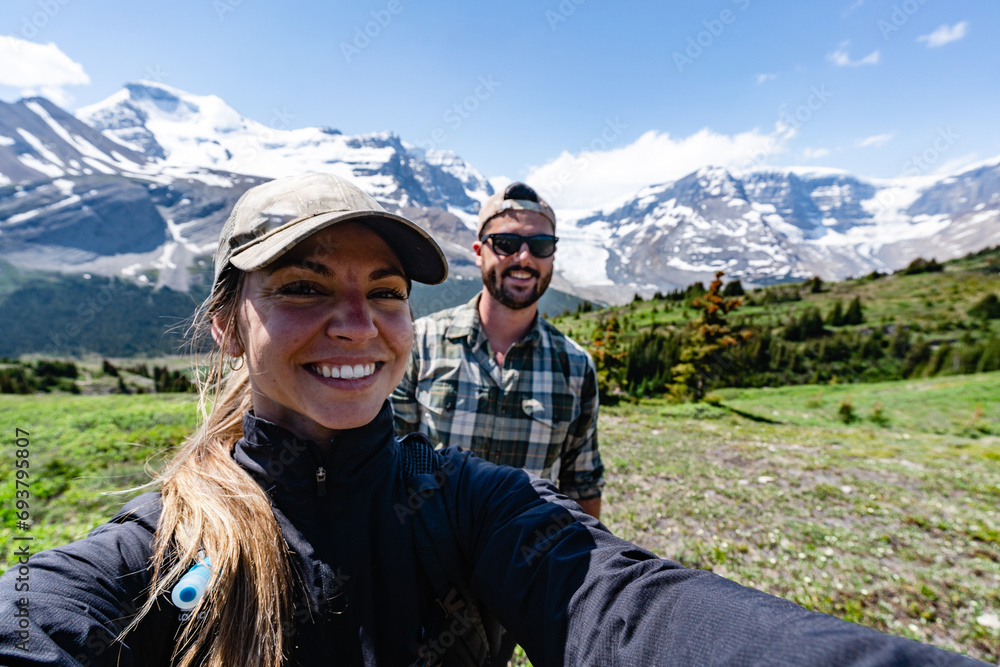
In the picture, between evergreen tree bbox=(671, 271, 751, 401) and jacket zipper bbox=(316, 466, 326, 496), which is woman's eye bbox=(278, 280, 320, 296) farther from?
evergreen tree bbox=(671, 271, 751, 401)

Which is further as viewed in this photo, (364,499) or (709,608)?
(364,499)

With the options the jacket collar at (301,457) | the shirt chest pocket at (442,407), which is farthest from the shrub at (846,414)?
the jacket collar at (301,457)

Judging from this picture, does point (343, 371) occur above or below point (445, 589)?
above

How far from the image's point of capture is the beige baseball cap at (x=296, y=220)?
1.58 m

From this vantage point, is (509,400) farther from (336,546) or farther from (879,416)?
(879,416)

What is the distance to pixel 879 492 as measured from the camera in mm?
→ 9195

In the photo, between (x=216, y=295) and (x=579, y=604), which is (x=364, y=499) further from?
(x=216, y=295)

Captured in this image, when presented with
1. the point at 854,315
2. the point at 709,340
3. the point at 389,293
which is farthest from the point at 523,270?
the point at 854,315

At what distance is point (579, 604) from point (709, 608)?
40cm

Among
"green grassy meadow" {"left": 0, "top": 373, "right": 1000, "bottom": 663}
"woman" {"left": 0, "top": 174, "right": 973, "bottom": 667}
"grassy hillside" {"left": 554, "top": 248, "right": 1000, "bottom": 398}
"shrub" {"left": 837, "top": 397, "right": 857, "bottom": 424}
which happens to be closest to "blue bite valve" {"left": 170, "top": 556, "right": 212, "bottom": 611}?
"woman" {"left": 0, "top": 174, "right": 973, "bottom": 667}

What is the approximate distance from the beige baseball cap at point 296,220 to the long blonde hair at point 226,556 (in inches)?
7.6

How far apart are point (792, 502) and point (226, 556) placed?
34.0 feet

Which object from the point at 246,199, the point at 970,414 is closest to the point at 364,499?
the point at 246,199

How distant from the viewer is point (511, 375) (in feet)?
11.5
